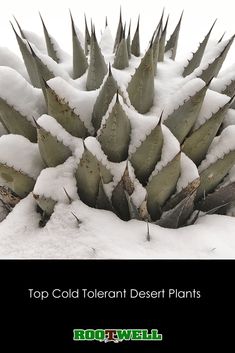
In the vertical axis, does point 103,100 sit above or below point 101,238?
above

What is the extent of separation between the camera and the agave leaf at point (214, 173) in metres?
1.84

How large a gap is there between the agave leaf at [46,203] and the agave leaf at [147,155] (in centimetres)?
32

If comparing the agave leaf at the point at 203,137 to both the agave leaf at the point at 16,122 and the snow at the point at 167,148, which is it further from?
the agave leaf at the point at 16,122

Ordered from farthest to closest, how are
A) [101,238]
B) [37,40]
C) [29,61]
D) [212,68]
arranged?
1. [37,40]
2. [29,61]
3. [212,68]
4. [101,238]

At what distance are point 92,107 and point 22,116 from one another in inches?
10.4

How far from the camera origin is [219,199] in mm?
1901

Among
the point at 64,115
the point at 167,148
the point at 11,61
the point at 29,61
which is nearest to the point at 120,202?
the point at 167,148

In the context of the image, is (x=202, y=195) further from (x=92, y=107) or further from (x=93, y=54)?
(x=93, y=54)

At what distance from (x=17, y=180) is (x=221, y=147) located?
0.77m

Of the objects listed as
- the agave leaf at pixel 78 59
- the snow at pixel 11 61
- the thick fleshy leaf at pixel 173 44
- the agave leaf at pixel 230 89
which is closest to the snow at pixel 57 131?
the agave leaf at pixel 78 59

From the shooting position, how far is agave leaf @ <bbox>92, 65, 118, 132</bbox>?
69.4 inches

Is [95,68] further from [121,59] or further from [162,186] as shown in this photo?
[162,186]
